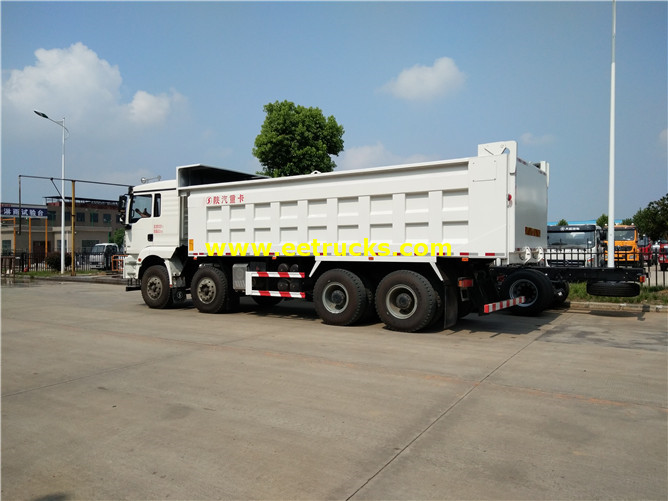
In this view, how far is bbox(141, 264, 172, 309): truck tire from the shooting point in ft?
41.3

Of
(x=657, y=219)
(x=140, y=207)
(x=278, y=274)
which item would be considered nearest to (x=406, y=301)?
(x=278, y=274)

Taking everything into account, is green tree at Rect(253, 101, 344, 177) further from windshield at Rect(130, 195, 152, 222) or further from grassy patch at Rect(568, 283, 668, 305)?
grassy patch at Rect(568, 283, 668, 305)

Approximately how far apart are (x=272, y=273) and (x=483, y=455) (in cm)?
761

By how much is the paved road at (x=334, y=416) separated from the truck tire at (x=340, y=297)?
38.0 inches

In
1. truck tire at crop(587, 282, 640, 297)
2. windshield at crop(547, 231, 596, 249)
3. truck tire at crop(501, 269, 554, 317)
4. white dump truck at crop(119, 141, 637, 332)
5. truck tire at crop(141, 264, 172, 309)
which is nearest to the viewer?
white dump truck at crop(119, 141, 637, 332)

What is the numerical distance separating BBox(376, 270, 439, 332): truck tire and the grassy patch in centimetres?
673

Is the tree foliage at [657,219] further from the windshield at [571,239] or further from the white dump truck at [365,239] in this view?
the white dump truck at [365,239]

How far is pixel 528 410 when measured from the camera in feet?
15.9

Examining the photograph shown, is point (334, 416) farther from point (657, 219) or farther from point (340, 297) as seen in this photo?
point (657, 219)

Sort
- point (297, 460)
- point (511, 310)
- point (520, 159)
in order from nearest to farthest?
point (297, 460) → point (520, 159) → point (511, 310)

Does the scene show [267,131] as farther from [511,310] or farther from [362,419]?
[362,419]

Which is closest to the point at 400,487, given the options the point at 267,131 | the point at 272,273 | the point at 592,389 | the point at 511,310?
the point at 592,389

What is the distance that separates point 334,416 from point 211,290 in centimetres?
772

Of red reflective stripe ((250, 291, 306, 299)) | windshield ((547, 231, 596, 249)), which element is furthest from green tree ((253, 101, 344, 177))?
red reflective stripe ((250, 291, 306, 299))
